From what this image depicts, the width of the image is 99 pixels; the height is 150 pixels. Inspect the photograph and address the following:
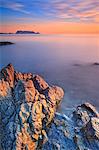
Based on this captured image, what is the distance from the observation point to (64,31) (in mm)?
2150

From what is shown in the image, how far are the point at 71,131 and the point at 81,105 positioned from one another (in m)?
0.19

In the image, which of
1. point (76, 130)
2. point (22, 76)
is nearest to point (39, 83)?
point (22, 76)

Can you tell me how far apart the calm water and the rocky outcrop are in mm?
70

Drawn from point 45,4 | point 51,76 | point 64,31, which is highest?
point 45,4

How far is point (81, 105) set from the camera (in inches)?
82.1

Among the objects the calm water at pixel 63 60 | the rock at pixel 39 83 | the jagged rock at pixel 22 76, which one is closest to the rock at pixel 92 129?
the calm water at pixel 63 60

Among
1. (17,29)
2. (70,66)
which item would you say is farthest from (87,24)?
(17,29)

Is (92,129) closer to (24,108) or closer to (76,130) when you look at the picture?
(76,130)

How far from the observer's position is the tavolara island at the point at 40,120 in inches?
77.0

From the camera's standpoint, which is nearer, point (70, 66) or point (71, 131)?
point (71, 131)

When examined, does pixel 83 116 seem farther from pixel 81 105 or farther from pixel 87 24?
pixel 87 24

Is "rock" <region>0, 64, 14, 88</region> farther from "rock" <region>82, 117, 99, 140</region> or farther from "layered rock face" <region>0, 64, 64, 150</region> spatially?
"rock" <region>82, 117, 99, 140</region>

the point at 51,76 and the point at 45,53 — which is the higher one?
the point at 45,53

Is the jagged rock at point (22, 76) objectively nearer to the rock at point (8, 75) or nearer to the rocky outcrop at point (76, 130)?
the rock at point (8, 75)
